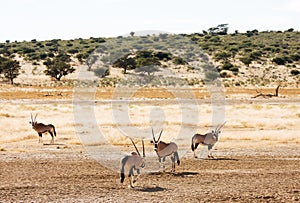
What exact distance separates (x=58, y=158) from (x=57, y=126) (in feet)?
44.9

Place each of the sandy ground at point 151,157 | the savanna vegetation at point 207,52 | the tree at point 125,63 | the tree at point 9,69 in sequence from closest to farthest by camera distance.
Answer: the sandy ground at point 151,157, the tree at point 9,69, the savanna vegetation at point 207,52, the tree at point 125,63

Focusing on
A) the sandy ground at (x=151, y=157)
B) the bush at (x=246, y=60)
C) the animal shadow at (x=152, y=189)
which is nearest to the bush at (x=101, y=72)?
the bush at (x=246, y=60)

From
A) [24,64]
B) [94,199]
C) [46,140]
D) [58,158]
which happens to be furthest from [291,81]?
[94,199]

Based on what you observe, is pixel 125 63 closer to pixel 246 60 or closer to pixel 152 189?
pixel 246 60

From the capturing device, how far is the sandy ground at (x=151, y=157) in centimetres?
1475

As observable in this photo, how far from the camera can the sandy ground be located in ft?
48.4

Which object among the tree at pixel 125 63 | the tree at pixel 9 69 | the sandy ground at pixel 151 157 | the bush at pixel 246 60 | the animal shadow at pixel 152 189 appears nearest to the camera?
the sandy ground at pixel 151 157

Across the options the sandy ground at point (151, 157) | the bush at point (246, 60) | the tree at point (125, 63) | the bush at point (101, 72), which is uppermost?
the bush at point (246, 60)

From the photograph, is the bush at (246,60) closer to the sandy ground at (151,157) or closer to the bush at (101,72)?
the bush at (101,72)

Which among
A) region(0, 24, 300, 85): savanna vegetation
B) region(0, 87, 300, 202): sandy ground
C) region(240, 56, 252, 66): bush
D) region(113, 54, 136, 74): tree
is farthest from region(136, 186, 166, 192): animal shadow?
region(240, 56, 252, 66): bush

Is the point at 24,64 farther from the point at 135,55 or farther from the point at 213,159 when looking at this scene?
the point at 213,159

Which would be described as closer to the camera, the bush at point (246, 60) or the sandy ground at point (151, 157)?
the sandy ground at point (151, 157)

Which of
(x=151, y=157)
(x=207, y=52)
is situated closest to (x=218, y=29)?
(x=207, y=52)

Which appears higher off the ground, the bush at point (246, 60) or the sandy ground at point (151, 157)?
the bush at point (246, 60)
